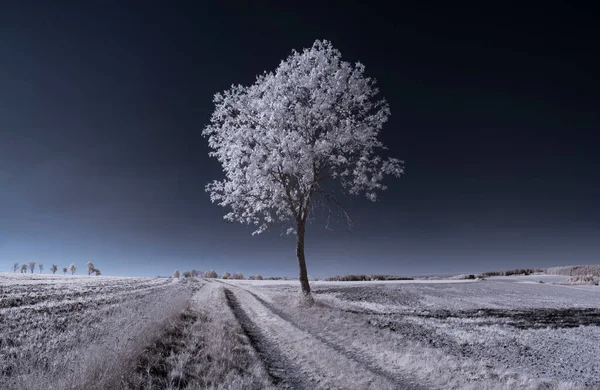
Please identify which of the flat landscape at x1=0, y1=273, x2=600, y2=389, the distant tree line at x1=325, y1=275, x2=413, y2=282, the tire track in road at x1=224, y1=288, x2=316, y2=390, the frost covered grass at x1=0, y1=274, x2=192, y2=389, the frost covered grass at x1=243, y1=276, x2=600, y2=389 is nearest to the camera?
the frost covered grass at x1=0, y1=274, x2=192, y2=389

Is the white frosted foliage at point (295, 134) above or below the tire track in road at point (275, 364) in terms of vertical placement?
above

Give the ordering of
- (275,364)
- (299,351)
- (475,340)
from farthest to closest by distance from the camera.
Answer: (475,340) < (299,351) < (275,364)

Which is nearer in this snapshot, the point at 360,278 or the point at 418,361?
the point at 418,361

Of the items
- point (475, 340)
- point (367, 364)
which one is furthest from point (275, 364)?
point (475, 340)

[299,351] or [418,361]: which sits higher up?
[418,361]

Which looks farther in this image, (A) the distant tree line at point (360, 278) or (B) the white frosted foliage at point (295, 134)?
(A) the distant tree line at point (360, 278)

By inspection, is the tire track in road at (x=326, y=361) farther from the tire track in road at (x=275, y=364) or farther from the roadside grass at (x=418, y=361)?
the roadside grass at (x=418, y=361)

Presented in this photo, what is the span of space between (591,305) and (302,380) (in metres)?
20.3

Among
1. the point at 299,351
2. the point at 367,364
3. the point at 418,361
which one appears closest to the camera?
the point at 418,361

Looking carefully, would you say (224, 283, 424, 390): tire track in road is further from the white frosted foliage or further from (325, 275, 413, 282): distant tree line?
(325, 275, 413, 282): distant tree line

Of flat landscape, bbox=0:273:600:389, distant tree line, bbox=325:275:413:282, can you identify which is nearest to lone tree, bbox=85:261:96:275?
distant tree line, bbox=325:275:413:282

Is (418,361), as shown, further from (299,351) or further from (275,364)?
(275,364)

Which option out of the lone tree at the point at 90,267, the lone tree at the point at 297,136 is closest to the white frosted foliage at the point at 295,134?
the lone tree at the point at 297,136

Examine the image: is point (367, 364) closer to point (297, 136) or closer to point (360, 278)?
point (297, 136)
